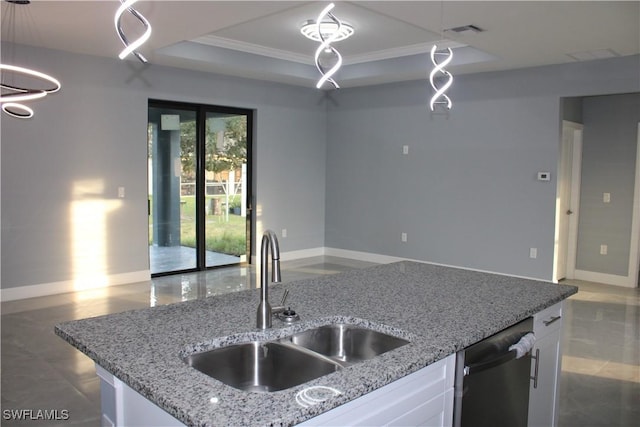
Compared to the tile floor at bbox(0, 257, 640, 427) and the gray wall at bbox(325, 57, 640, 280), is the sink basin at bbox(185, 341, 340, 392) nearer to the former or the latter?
the tile floor at bbox(0, 257, 640, 427)

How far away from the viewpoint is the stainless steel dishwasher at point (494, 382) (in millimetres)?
1911

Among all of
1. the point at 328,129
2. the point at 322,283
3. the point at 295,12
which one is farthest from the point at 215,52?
the point at 322,283

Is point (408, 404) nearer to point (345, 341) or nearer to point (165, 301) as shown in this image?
point (345, 341)

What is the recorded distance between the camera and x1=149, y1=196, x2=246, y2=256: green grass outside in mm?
7244

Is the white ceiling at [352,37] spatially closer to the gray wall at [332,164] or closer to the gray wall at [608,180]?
the gray wall at [332,164]

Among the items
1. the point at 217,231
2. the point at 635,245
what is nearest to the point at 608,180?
the point at 635,245

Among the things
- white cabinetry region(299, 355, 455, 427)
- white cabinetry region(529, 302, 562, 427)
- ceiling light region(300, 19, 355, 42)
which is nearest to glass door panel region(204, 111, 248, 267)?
ceiling light region(300, 19, 355, 42)

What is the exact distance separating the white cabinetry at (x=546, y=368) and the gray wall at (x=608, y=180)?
4.96 metres

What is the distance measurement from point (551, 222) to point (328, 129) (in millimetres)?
3968

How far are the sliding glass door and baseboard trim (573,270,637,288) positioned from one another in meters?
4.81

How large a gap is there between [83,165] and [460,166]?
4892 mm

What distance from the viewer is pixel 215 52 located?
6527 millimetres

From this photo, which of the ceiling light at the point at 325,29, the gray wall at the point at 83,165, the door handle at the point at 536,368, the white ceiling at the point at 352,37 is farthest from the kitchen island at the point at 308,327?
the gray wall at the point at 83,165

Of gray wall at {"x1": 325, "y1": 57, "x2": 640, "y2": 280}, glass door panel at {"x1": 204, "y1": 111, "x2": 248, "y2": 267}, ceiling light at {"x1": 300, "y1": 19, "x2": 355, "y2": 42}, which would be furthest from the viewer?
glass door panel at {"x1": 204, "y1": 111, "x2": 248, "y2": 267}
